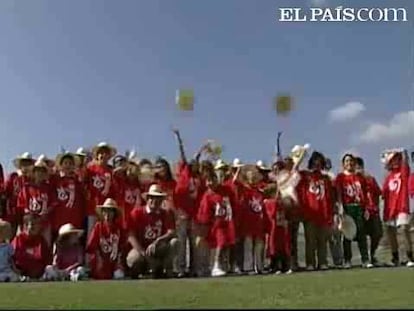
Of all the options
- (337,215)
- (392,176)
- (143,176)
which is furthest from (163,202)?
(392,176)

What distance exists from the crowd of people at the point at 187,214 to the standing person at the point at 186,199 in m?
0.01

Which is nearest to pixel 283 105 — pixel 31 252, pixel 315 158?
pixel 315 158

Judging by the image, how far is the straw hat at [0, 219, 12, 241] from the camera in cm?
1094

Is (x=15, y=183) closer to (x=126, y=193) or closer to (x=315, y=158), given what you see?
(x=126, y=193)

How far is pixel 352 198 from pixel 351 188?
0.15 m

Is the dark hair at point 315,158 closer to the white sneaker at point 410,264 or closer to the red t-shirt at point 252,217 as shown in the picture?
the red t-shirt at point 252,217

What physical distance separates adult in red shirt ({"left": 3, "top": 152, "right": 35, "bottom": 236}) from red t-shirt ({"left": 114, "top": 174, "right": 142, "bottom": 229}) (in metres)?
1.18

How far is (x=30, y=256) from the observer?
11.0m

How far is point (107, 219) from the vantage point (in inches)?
440

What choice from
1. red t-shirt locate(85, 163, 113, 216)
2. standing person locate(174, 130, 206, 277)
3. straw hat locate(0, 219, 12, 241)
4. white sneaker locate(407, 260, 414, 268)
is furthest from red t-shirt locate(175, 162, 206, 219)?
white sneaker locate(407, 260, 414, 268)

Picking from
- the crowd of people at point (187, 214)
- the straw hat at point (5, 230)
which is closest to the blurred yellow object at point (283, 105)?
the crowd of people at point (187, 214)

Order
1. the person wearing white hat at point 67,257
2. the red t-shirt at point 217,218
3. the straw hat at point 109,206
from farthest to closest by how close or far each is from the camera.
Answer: the red t-shirt at point 217,218, the straw hat at point 109,206, the person wearing white hat at point 67,257

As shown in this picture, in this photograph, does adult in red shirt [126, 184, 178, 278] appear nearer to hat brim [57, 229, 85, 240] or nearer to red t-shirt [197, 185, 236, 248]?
red t-shirt [197, 185, 236, 248]

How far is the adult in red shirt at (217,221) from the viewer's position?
37.4ft
